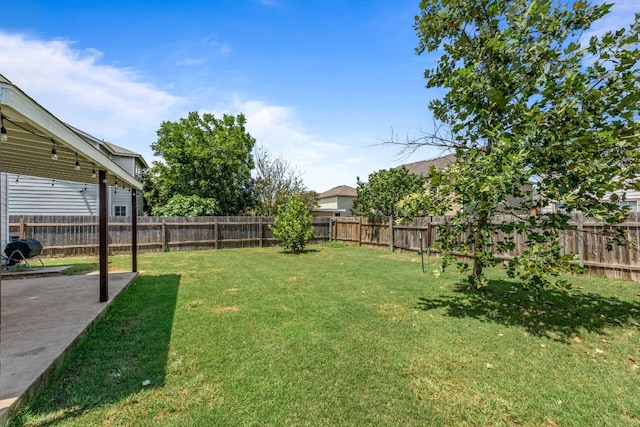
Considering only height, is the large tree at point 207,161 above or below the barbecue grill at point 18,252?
above

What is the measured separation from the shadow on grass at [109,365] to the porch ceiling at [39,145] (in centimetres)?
215

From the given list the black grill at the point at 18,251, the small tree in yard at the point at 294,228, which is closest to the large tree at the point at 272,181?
the small tree in yard at the point at 294,228

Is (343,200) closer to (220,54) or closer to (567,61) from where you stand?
(220,54)

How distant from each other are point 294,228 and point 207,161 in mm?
9067

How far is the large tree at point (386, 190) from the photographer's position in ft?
46.1

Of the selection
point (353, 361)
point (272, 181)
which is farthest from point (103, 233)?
point (272, 181)

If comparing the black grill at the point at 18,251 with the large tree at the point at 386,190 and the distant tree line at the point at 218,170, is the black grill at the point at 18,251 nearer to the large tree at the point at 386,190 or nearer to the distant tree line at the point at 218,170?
the distant tree line at the point at 218,170

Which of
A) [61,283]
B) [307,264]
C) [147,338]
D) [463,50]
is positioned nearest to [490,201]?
[463,50]

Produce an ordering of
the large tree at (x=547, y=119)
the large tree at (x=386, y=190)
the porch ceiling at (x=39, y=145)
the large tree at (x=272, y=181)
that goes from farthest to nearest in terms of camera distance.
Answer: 1. the large tree at (x=272, y=181)
2. the large tree at (x=386, y=190)
3. the large tree at (x=547, y=119)
4. the porch ceiling at (x=39, y=145)

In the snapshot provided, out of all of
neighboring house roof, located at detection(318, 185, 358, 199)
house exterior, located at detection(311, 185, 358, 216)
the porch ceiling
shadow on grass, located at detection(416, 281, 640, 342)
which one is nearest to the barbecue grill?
the porch ceiling

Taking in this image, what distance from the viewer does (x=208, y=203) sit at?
1630 cm

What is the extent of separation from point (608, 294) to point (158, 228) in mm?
13607

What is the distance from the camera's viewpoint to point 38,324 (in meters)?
3.72

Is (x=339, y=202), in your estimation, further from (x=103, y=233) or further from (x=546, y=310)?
(x=103, y=233)
